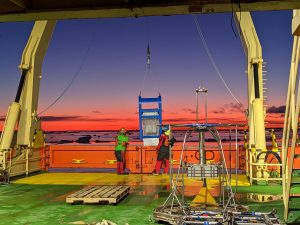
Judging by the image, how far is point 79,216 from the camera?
893 cm

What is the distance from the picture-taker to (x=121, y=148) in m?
17.5

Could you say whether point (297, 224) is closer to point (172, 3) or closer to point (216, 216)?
point (216, 216)

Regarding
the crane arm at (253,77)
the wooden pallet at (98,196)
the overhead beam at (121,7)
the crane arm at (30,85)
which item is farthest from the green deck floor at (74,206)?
the overhead beam at (121,7)

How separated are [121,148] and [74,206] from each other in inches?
289

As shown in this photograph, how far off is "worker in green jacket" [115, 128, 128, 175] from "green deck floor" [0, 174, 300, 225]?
2.87 meters

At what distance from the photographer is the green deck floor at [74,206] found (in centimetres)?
863

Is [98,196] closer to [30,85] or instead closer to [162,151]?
[162,151]

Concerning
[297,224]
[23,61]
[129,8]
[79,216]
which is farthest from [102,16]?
[23,61]

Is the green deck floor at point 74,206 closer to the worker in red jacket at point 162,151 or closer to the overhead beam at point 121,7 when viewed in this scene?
the worker in red jacket at point 162,151

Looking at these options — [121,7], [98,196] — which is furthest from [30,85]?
[121,7]

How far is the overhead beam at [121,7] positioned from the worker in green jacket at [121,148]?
11.4 meters

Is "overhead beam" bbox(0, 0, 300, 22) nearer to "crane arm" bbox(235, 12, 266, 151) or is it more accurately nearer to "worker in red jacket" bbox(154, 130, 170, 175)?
"crane arm" bbox(235, 12, 266, 151)

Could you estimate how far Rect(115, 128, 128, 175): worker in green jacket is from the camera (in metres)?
17.5

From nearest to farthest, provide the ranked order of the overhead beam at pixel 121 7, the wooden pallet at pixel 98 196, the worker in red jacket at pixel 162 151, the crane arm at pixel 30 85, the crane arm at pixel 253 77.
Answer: the overhead beam at pixel 121 7
the wooden pallet at pixel 98 196
the crane arm at pixel 253 77
the worker in red jacket at pixel 162 151
the crane arm at pixel 30 85
